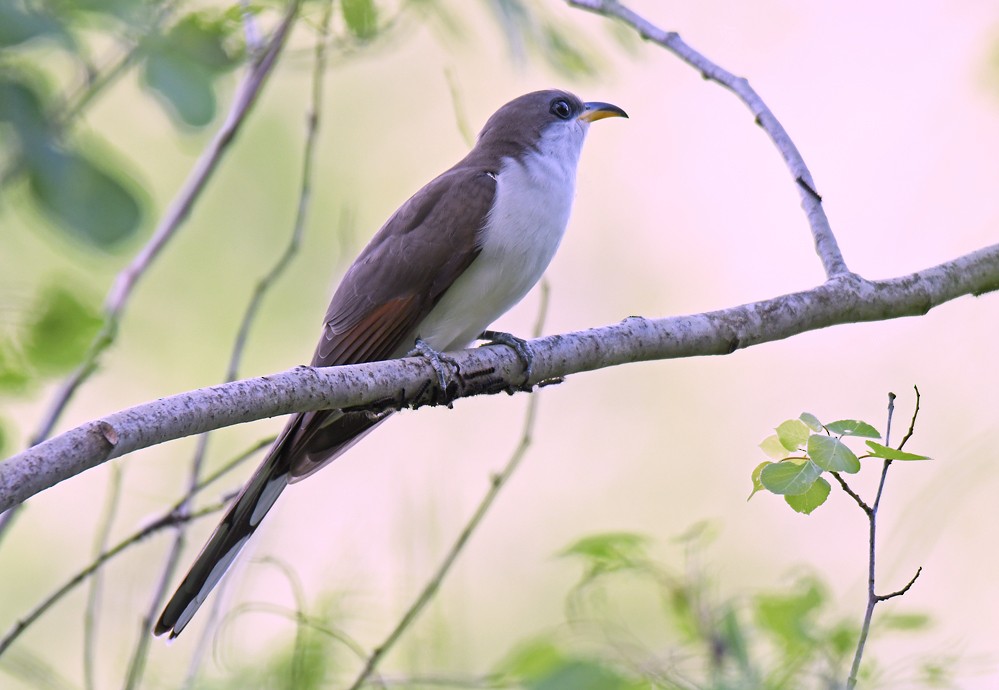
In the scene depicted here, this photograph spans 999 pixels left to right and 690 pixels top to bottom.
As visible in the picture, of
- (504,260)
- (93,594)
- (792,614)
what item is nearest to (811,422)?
(792,614)

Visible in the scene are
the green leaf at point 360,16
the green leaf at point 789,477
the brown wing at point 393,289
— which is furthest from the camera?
the brown wing at point 393,289

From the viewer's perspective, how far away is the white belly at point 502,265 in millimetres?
3926

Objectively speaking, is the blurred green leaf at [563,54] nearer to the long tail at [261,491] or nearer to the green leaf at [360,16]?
the green leaf at [360,16]

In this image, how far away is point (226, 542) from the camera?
11.4ft

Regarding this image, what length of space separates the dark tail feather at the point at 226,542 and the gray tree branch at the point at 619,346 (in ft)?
2.74

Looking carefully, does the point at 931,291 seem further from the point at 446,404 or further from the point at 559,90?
the point at 559,90

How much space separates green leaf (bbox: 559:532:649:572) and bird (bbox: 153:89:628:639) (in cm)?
106

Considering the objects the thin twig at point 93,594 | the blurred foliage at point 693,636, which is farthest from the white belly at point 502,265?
→ the blurred foliage at point 693,636

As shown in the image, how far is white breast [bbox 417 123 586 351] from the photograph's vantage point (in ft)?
12.9

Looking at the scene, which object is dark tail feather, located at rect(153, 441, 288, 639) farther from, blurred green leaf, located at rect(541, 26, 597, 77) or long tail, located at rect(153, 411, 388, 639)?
blurred green leaf, located at rect(541, 26, 597, 77)

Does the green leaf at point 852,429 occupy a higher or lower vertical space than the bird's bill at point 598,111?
lower

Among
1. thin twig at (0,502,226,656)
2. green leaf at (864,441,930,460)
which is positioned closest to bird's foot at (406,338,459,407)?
thin twig at (0,502,226,656)

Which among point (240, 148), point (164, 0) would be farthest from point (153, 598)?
point (240, 148)

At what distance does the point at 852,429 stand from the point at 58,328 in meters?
1.67
